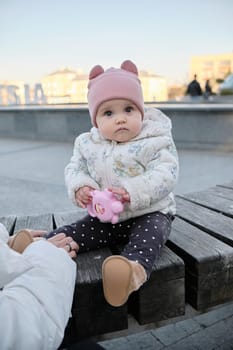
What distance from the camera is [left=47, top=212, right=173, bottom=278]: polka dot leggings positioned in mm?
1342

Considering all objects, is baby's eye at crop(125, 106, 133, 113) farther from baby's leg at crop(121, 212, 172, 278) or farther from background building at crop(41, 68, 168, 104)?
background building at crop(41, 68, 168, 104)

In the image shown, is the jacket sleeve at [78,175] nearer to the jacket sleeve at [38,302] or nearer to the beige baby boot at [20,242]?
the beige baby boot at [20,242]

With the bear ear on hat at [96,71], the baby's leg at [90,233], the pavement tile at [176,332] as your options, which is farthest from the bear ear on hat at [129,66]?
the pavement tile at [176,332]

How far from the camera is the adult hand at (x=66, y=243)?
145cm

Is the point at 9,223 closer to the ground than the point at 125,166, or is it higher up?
closer to the ground

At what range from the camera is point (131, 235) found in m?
1.48

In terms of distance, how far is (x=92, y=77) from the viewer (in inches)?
69.2

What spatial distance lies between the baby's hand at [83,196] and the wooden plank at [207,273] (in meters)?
0.41

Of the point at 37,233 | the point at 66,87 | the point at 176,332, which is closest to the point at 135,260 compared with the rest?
the point at 37,233

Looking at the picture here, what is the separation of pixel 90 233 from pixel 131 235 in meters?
0.19

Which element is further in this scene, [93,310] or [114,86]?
[114,86]

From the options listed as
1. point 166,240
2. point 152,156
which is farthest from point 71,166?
point 166,240

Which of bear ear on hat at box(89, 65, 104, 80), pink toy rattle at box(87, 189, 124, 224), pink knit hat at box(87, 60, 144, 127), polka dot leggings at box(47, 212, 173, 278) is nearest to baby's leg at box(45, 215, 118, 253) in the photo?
polka dot leggings at box(47, 212, 173, 278)

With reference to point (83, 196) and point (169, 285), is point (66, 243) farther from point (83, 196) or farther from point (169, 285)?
point (169, 285)
